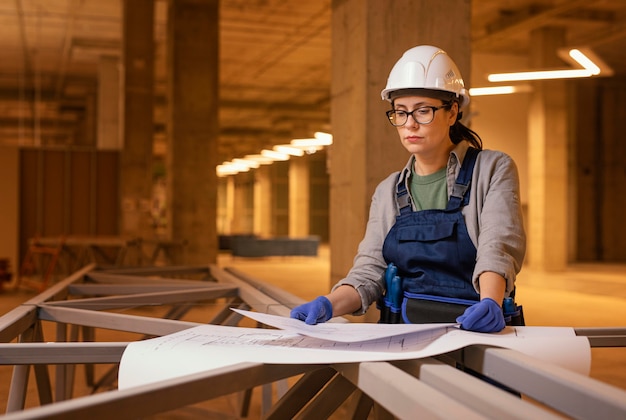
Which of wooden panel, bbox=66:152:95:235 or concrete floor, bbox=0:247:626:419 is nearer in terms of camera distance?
concrete floor, bbox=0:247:626:419

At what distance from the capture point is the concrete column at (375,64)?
4.55 m

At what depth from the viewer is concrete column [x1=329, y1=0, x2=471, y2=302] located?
4.55 meters

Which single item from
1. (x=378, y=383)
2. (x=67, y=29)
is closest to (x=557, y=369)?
(x=378, y=383)

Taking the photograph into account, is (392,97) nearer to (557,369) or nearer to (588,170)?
(557,369)

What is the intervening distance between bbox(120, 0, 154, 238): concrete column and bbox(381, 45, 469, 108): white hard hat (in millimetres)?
12484

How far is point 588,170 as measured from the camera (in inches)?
854

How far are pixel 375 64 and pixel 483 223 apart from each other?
2.69 m

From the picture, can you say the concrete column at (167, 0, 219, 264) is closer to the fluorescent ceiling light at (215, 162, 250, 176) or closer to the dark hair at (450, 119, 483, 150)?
the dark hair at (450, 119, 483, 150)

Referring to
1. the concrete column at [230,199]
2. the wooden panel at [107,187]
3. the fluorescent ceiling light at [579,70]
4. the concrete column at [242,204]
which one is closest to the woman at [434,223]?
the fluorescent ceiling light at [579,70]

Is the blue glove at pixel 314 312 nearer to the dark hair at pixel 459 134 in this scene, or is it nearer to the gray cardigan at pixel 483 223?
the gray cardigan at pixel 483 223

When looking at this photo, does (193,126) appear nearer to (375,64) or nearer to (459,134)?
(375,64)

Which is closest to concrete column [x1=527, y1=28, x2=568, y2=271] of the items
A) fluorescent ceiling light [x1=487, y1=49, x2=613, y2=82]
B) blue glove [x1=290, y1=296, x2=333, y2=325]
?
fluorescent ceiling light [x1=487, y1=49, x2=613, y2=82]

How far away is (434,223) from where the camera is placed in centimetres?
210

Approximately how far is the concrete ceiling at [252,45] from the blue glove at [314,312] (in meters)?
12.4
